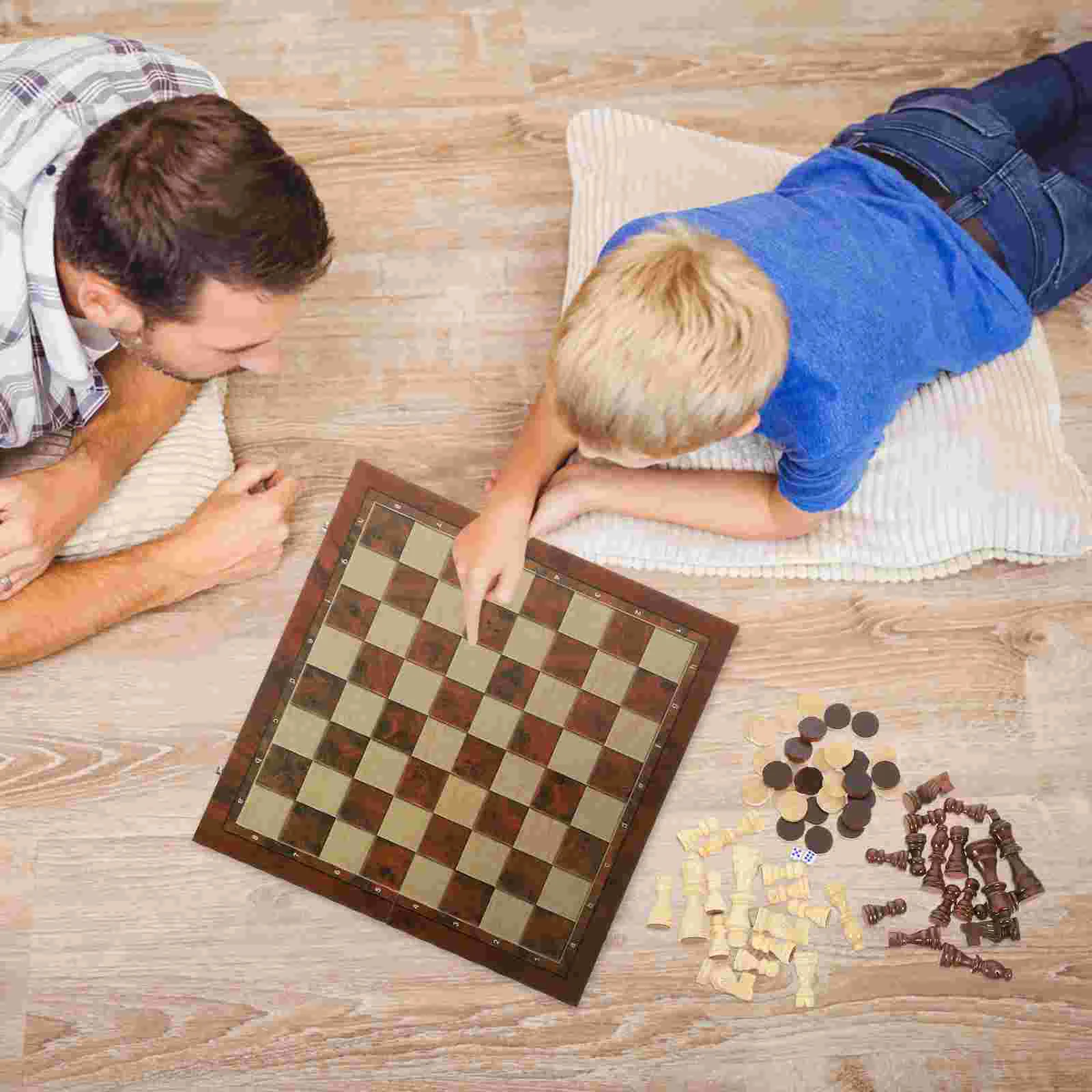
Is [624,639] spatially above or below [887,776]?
above

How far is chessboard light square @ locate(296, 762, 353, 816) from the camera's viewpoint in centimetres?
136

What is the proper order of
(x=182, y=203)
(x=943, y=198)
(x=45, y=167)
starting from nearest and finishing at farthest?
1. (x=182, y=203)
2. (x=45, y=167)
3. (x=943, y=198)

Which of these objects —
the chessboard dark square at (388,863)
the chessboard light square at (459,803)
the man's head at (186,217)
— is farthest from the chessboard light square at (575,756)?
the man's head at (186,217)

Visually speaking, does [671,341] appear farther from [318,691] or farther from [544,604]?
[318,691]

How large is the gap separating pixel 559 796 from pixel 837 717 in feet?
1.28

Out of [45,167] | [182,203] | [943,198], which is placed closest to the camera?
[182,203]

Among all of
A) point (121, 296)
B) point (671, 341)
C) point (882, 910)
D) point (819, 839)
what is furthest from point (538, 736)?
point (121, 296)

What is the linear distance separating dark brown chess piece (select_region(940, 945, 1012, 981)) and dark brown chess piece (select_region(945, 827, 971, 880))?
90 millimetres

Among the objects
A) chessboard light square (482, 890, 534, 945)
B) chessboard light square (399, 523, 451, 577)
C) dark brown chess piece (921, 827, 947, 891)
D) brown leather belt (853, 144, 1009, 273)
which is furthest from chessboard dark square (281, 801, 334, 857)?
brown leather belt (853, 144, 1009, 273)

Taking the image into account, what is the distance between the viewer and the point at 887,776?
55.2 inches

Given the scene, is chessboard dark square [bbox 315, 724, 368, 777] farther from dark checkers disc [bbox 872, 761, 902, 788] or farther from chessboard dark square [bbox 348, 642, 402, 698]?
dark checkers disc [bbox 872, 761, 902, 788]

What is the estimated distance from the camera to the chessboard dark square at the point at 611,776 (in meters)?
1.38

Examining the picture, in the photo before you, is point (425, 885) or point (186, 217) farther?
point (425, 885)

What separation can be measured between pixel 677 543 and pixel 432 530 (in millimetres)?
328
